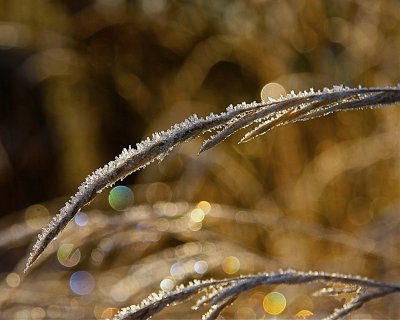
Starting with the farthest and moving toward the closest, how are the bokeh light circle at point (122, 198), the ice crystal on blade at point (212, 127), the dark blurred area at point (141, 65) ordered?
the bokeh light circle at point (122, 198) → the dark blurred area at point (141, 65) → the ice crystal on blade at point (212, 127)

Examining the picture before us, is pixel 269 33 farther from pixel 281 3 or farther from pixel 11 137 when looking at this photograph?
pixel 11 137

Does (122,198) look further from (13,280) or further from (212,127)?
(212,127)

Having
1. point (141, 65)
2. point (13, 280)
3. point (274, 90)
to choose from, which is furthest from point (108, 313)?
point (141, 65)

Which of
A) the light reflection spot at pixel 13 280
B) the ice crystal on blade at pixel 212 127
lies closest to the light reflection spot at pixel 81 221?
the light reflection spot at pixel 13 280

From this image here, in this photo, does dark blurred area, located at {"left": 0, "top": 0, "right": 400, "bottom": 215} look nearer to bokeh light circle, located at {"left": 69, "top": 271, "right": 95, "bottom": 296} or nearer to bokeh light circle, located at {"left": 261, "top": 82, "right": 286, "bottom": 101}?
bokeh light circle, located at {"left": 261, "top": 82, "right": 286, "bottom": 101}

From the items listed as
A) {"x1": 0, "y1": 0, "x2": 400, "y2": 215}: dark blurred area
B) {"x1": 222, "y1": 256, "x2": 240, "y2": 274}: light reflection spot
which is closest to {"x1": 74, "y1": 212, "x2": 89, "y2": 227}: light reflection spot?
{"x1": 222, "y1": 256, "x2": 240, "y2": 274}: light reflection spot

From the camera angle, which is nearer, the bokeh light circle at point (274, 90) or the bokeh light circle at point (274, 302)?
the bokeh light circle at point (274, 302)

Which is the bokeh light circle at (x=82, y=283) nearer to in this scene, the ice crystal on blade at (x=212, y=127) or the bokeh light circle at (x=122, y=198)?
the bokeh light circle at (x=122, y=198)

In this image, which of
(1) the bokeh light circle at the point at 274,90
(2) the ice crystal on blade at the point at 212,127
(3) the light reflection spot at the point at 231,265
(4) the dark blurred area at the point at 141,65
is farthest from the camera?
(1) the bokeh light circle at the point at 274,90
